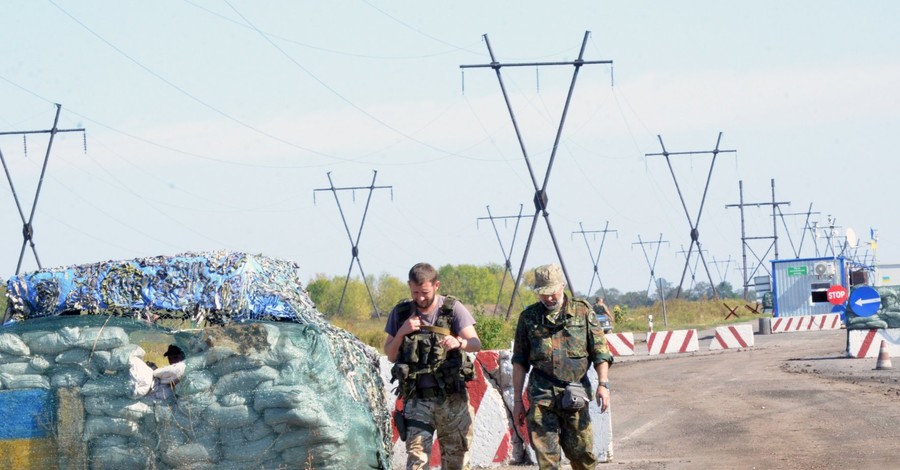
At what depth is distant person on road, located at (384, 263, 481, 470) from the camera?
26.3 feet

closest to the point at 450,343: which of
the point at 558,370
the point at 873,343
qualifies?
the point at 558,370

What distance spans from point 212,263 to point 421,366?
5.31 feet

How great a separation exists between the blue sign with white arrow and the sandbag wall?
1712 centimetres

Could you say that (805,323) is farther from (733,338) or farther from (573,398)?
(573,398)

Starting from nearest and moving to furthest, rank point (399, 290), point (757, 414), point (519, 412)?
point (519, 412), point (757, 414), point (399, 290)

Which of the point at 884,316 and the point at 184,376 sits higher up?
the point at 184,376

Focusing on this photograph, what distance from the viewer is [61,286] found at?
8477 mm

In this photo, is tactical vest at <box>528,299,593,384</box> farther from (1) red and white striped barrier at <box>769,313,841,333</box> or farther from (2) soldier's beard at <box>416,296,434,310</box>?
(1) red and white striped barrier at <box>769,313,841,333</box>

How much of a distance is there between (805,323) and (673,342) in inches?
569

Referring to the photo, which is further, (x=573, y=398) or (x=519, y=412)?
(x=519, y=412)

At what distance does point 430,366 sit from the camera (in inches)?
315

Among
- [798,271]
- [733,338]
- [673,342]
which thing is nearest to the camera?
[673,342]

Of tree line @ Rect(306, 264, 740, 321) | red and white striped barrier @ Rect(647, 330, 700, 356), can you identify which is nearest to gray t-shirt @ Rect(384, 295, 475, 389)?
red and white striped barrier @ Rect(647, 330, 700, 356)

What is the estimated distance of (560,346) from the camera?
26.6 feet
